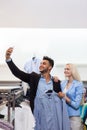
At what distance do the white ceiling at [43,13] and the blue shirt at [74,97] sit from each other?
1.05m

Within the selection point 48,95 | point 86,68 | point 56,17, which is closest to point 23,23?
point 56,17

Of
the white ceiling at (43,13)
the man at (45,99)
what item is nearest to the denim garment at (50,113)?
the man at (45,99)

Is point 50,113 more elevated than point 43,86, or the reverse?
point 43,86

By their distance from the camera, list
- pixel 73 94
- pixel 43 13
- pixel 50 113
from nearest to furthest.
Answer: pixel 50 113 < pixel 73 94 < pixel 43 13

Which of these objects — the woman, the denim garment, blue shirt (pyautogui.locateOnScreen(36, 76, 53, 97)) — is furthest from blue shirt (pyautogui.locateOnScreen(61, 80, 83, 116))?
blue shirt (pyautogui.locateOnScreen(36, 76, 53, 97))

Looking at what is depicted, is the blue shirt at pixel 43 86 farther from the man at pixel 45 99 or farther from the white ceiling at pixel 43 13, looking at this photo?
the white ceiling at pixel 43 13

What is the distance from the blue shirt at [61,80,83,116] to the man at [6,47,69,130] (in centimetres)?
20

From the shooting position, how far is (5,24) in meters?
4.31

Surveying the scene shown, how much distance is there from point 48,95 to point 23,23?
1572 millimetres

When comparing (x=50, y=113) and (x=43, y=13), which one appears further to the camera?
(x=43, y=13)

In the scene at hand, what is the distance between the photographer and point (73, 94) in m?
3.42

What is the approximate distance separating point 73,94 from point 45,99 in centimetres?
47

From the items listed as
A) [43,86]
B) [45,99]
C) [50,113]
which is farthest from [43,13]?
[50,113]

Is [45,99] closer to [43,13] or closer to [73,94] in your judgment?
[73,94]
